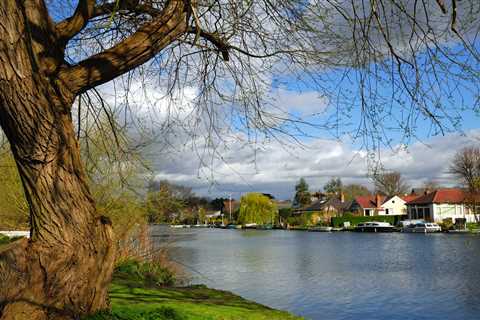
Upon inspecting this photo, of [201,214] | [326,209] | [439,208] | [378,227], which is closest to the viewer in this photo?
[378,227]

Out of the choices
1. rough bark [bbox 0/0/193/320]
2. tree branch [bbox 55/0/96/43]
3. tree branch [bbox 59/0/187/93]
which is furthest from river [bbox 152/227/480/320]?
tree branch [bbox 55/0/96/43]

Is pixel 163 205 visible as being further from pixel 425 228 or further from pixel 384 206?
pixel 384 206

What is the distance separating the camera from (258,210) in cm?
9994

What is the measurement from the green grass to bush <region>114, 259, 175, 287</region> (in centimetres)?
212

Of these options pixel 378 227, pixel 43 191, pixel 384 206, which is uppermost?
pixel 384 206

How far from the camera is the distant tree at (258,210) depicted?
99.6 meters

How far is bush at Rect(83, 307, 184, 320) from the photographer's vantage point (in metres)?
5.27

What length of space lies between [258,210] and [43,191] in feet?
314

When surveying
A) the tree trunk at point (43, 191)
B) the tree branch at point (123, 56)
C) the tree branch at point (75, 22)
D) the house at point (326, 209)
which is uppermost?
the house at point (326, 209)

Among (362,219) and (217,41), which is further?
(362,219)

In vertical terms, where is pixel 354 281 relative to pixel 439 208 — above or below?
below

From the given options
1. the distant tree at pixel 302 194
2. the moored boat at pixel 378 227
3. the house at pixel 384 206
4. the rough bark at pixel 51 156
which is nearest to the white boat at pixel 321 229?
the moored boat at pixel 378 227

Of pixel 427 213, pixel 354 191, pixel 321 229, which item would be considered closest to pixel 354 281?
pixel 427 213

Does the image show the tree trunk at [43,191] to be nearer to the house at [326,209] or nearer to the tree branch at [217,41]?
the tree branch at [217,41]
